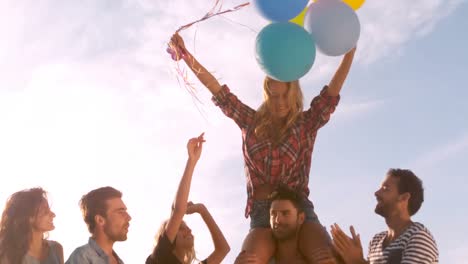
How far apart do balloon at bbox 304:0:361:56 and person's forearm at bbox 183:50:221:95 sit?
3.02 feet

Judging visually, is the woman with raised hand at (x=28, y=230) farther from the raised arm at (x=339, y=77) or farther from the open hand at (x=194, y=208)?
the raised arm at (x=339, y=77)

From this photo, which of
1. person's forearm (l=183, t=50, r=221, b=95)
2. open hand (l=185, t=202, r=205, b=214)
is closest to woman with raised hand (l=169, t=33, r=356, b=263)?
person's forearm (l=183, t=50, r=221, b=95)

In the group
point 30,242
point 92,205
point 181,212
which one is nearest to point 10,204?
point 30,242

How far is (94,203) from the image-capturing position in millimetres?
5625

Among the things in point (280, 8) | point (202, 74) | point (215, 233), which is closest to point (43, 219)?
point (215, 233)

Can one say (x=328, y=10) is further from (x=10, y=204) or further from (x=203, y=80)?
(x=10, y=204)

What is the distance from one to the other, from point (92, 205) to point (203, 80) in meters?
1.44

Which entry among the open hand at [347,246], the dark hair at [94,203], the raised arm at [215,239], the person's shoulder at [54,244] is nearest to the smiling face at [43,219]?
the person's shoulder at [54,244]

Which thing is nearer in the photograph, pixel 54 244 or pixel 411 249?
pixel 411 249

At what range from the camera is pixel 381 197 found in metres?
6.11

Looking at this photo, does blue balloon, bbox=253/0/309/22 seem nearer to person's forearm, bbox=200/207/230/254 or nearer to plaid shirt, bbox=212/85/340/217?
plaid shirt, bbox=212/85/340/217

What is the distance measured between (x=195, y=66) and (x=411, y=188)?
232 cm

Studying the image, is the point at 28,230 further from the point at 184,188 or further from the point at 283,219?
the point at 283,219

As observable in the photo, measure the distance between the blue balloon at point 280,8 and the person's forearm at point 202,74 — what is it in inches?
28.3
